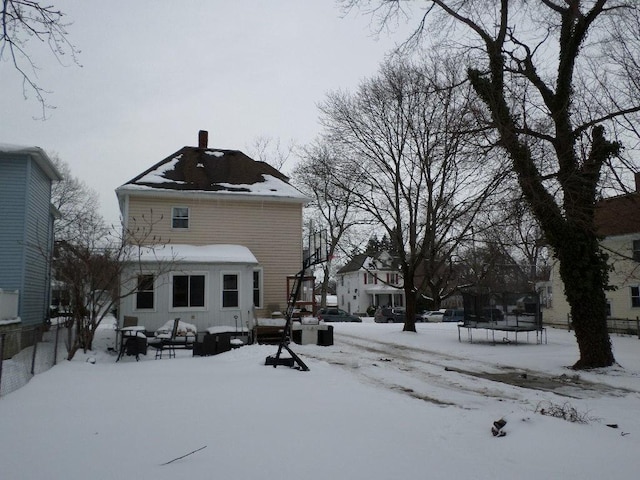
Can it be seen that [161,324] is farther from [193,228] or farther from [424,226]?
[424,226]

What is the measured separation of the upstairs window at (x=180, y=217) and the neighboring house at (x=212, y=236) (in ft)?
0.13

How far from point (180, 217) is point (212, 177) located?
266 cm

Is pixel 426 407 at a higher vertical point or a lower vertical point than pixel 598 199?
lower

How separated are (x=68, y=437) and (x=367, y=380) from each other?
5.98 meters

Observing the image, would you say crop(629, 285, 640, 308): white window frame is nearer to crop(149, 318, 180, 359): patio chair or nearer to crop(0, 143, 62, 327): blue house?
crop(149, 318, 180, 359): patio chair

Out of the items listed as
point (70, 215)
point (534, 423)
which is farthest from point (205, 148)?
point (70, 215)

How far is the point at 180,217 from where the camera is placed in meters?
21.2

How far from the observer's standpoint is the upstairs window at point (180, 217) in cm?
2105

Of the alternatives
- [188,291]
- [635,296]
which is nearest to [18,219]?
[188,291]

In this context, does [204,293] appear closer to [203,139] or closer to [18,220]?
[18,220]

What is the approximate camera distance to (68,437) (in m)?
5.51

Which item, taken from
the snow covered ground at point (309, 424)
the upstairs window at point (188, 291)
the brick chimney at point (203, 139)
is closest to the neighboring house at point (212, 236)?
the upstairs window at point (188, 291)

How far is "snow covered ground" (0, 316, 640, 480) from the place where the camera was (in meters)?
4.73

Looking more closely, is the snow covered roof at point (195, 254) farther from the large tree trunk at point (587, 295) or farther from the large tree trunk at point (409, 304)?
the large tree trunk at point (587, 295)
